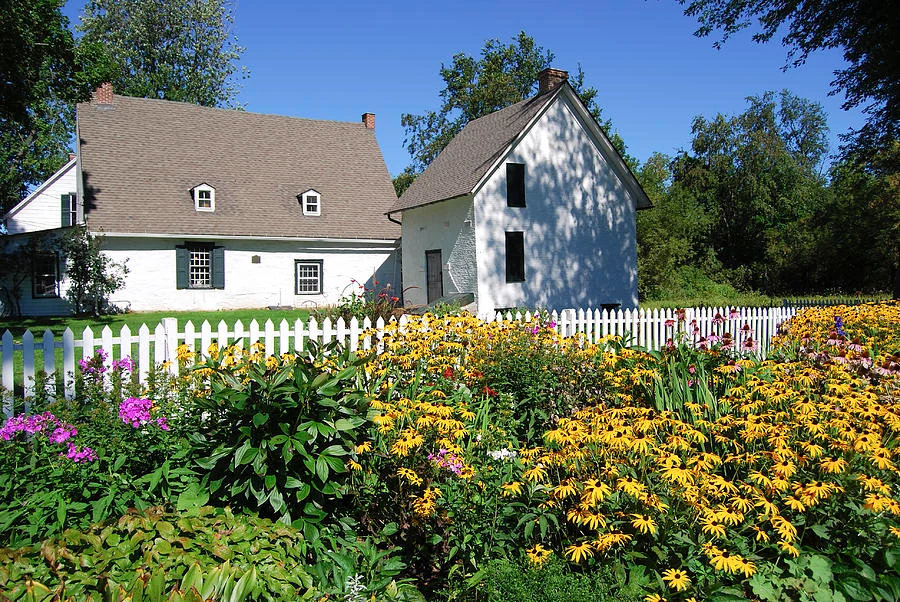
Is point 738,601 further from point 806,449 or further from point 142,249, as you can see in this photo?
point 142,249

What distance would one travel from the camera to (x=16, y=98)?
16594 mm

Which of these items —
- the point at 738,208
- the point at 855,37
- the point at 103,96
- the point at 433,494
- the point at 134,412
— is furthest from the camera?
the point at 738,208

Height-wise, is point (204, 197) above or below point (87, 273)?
above

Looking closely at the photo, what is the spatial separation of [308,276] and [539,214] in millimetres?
9645

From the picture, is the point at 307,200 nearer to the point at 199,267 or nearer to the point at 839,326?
the point at 199,267

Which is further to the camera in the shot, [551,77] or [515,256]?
[551,77]

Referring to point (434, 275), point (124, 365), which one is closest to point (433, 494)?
point (124, 365)

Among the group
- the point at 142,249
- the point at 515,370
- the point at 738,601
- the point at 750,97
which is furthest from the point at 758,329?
the point at 750,97

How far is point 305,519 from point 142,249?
67.2 ft

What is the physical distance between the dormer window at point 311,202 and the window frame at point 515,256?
9.12 m

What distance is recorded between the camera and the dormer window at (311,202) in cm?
2438

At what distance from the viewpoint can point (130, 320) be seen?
18.4 metres

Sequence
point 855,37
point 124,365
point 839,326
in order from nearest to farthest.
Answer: point 124,365, point 839,326, point 855,37

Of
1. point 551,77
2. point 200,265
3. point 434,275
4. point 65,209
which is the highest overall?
point 551,77
